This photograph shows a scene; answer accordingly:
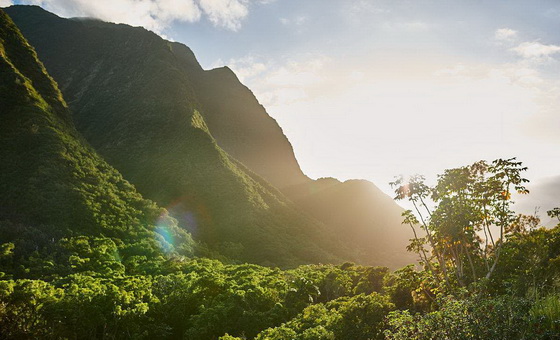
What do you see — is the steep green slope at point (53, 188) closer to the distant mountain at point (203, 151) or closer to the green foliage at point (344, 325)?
the distant mountain at point (203, 151)

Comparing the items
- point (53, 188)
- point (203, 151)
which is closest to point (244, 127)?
point (203, 151)

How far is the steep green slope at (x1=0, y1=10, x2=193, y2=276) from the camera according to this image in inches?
987

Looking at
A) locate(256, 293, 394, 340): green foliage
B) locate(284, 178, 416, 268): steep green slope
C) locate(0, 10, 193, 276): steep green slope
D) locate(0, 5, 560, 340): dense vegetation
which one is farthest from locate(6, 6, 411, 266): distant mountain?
locate(256, 293, 394, 340): green foliage

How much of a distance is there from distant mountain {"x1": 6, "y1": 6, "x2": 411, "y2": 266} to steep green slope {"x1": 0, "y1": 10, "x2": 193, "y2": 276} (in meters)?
10.9

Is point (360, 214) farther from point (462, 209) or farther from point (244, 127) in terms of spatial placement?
point (462, 209)

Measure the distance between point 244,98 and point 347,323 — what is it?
12943 cm

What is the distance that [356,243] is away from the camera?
80.7m

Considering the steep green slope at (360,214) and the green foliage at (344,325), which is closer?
the green foliage at (344,325)

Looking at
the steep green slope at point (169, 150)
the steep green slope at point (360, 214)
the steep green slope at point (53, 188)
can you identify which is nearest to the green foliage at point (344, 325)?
the steep green slope at point (53, 188)

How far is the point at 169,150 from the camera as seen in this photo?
58750 millimetres

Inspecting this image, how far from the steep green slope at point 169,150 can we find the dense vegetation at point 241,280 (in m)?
14.3

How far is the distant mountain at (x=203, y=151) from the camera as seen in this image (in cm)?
4791

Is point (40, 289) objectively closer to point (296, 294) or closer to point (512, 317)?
point (296, 294)

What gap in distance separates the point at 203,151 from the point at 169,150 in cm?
678
